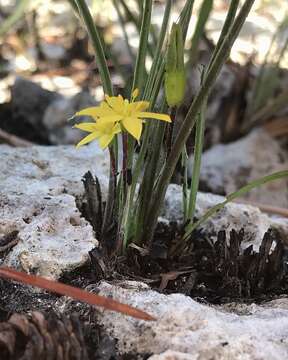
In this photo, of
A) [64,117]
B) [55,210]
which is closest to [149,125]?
[55,210]

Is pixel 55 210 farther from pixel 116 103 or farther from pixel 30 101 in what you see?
pixel 30 101

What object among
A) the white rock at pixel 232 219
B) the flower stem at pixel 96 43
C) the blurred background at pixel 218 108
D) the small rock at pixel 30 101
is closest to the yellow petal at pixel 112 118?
the flower stem at pixel 96 43

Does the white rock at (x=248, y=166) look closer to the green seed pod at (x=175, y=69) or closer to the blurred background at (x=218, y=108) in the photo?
the blurred background at (x=218, y=108)

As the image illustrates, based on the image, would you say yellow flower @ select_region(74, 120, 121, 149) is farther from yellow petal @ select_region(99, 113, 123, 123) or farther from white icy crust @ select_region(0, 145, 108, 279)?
white icy crust @ select_region(0, 145, 108, 279)

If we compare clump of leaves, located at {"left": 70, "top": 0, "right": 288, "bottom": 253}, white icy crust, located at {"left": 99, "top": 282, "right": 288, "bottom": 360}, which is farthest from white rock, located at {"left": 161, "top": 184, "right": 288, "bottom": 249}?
white icy crust, located at {"left": 99, "top": 282, "right": 288, "bottom": 360}

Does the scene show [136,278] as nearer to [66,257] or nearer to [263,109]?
[66,257]

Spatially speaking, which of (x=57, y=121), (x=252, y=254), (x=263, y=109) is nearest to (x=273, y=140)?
(x=263, y=109)
